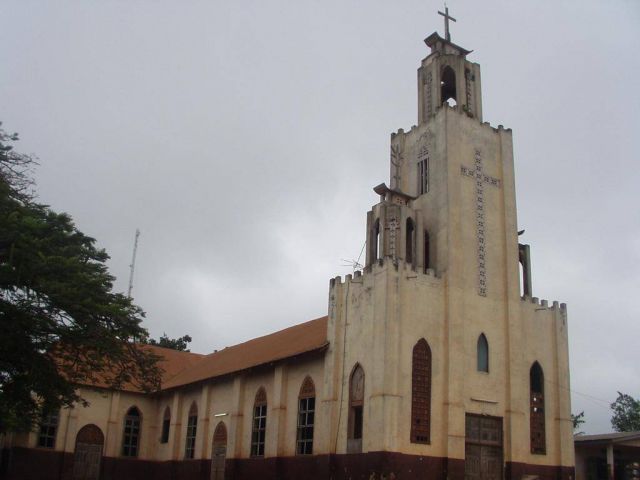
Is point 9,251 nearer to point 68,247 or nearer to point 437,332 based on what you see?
point 68,247

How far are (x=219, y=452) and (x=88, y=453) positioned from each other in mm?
8376

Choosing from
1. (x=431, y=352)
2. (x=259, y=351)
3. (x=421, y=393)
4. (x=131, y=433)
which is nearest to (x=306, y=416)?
(x=421, y=393)

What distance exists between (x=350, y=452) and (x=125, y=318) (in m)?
7.74

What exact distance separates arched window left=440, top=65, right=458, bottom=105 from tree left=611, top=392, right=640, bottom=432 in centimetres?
2974

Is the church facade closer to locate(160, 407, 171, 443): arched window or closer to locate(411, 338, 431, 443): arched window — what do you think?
locate(411, 338, 431, 443): arched window

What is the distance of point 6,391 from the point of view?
64.4 feet

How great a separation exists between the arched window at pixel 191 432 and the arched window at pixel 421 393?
45.0ft

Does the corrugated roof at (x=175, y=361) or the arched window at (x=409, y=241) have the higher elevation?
the arched window at (x=409, y=241)

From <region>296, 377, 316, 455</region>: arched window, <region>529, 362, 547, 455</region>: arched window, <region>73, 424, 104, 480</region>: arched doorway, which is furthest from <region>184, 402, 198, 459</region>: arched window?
<region>529, 362, 547, 455</region>: arched window

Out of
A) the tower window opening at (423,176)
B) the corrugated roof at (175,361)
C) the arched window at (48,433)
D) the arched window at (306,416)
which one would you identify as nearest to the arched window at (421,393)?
the arched window at (306,416)

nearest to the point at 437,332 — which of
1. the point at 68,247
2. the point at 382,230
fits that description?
the point at 382,230

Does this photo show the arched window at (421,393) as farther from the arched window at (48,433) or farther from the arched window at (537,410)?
the arched window at (48,433)

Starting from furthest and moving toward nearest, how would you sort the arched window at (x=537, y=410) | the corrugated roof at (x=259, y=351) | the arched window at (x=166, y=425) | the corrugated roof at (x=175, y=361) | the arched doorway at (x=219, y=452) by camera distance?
the corrugated roof at (x=175, y=361)
the arched window at (x=166, y=425)
the arched doorway at (x=219, y=452)
the corrugated roof at (x=259, y=351)
the arched window at (x=537, y=410)

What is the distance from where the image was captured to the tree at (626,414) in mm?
48031
